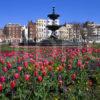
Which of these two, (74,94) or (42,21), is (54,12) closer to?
(74,94)

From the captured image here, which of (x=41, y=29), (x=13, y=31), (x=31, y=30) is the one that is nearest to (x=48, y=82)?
(x=41, y=29)

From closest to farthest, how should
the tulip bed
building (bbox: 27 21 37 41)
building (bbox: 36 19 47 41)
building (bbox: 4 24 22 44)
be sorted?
the tulip bed, building (bbox: 36 19 47 41), building (bbox: 27 21 37 41), building (bbox: 4 24 22 44)

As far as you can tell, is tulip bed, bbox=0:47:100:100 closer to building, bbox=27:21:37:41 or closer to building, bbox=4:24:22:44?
building, bbox=27:21:37:41

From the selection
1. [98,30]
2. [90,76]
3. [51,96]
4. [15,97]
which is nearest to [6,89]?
[15,97]

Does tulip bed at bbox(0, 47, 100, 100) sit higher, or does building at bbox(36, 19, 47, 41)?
building at bbox(36, 19, 47, 41)

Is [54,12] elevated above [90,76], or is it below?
above

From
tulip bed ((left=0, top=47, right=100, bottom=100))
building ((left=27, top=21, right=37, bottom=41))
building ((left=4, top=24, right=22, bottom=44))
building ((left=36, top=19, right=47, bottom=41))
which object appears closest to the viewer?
tulip bed ((left=0, top=47, right=100, bottom=100))

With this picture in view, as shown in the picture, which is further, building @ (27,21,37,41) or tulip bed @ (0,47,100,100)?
building @ (27,21,37,41)

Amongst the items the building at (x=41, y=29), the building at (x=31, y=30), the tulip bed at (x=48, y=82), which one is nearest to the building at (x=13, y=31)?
the building at (x=31, y=30)

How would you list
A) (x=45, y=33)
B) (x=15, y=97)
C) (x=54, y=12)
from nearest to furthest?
(x=15, y=97)
(x=54, y=12)
(x=45, y=33)

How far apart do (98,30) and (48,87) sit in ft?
546

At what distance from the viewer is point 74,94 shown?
7.21m

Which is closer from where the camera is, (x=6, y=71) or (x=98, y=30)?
(x=6, y=71)

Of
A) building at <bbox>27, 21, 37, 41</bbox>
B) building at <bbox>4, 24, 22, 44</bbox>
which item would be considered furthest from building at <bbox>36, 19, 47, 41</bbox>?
building at <bbox>4, 24, 22, 44</bbox>
